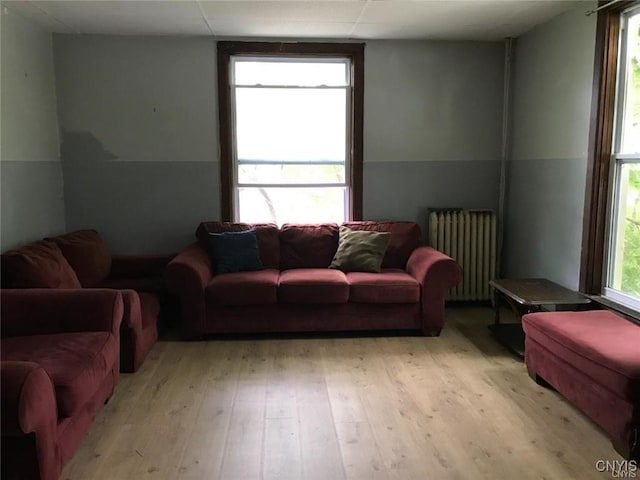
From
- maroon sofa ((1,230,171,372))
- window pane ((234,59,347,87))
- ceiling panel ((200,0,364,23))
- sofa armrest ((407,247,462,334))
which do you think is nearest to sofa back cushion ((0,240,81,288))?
maroon sofa ((1,230,171,372))

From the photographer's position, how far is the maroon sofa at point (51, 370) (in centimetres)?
205

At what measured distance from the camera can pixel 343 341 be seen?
13.3ft

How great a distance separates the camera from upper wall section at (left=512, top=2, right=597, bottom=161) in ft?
12.2

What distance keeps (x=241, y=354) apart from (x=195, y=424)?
104 cm

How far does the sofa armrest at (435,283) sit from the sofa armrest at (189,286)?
1670mm

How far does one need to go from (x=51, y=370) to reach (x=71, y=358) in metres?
0.15

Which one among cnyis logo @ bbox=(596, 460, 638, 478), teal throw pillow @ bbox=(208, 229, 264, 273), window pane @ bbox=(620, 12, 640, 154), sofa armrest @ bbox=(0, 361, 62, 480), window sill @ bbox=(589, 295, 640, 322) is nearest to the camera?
sofa armrest @ bbox=(0, 361, 62, 480)

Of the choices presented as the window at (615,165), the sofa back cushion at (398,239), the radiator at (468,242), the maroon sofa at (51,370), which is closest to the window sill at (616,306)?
the window at (615,165)

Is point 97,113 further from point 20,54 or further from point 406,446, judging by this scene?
point 406,446

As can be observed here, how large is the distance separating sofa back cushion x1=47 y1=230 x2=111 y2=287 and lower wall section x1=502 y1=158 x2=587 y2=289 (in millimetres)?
3581

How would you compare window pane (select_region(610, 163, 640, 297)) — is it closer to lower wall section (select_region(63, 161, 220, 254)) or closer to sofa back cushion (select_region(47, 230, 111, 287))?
lower wall section (select_region(63, 161, 220, 254))

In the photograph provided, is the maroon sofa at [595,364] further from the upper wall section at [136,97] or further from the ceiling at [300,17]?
the upper wall section at [136,97]

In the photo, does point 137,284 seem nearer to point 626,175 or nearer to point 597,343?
point 597,343

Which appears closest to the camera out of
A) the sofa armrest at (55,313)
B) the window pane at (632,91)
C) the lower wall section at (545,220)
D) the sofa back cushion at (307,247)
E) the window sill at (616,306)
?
the sofa armrest at (55,313)
